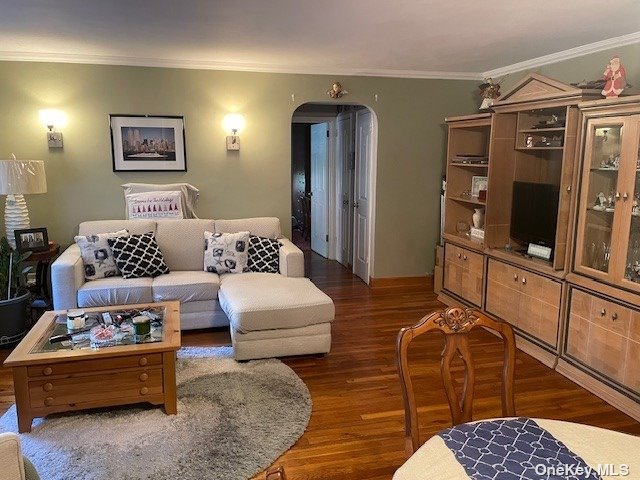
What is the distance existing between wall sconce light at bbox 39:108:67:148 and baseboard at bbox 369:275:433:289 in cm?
344

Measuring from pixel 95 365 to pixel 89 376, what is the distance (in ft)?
0.24

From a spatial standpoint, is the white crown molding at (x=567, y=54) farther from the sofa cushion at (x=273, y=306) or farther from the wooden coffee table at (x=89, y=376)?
the wooden coffee table at (x=89, y=376)

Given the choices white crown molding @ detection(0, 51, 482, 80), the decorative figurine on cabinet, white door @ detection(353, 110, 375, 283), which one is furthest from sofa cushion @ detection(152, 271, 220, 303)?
the decorative figurine on cabinet

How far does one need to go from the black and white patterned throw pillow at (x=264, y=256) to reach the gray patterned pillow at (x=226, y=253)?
6 centimetres

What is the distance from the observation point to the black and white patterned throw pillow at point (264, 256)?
4.43 meters

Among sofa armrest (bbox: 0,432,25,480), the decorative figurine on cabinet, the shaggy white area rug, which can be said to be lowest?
the shaggy white area rug

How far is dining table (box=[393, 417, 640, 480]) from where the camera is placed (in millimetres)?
1222

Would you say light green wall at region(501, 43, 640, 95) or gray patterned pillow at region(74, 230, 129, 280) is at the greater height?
light green wall at region(501, 43, 640, 95)

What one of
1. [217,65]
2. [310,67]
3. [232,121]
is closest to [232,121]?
[232,121]

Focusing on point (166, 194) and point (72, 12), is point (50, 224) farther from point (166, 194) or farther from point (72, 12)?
point (72, 12)

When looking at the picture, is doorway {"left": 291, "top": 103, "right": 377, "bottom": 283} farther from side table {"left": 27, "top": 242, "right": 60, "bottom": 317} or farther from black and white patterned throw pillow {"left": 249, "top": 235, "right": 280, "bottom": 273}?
side table {"left": 27, "top": 242, "right": 60, "bottom": 317}

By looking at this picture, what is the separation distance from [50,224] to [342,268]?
11.3ft
